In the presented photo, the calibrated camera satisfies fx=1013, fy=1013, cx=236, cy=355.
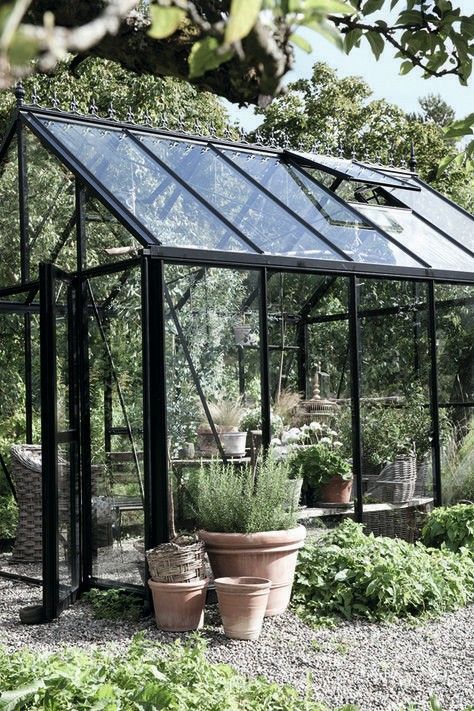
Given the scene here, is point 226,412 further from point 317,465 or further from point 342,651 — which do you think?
point 342,651

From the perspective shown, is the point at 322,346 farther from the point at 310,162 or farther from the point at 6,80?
the point at 6,80

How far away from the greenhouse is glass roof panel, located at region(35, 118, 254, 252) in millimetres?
17

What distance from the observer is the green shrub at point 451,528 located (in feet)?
22.6

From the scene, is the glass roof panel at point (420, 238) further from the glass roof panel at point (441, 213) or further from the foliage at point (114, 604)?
the foliage at point (114, 604)

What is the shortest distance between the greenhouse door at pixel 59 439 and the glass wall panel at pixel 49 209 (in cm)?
42

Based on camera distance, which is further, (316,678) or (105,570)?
(105,570)

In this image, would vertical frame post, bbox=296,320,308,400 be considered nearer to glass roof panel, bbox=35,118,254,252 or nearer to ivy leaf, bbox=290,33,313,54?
glass roof panel, bbox=35,118,254,252

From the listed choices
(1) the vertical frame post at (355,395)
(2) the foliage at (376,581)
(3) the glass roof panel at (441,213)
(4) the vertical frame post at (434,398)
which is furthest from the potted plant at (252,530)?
(3) the glass roof panel at (441,213)

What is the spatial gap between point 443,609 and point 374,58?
4178 mm

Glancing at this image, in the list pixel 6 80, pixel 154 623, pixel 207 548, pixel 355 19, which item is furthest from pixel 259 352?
pixel 6 80

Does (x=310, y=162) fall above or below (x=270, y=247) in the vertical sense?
above

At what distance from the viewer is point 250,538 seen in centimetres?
574

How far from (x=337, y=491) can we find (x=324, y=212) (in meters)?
2.16

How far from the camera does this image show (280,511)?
593 cm
